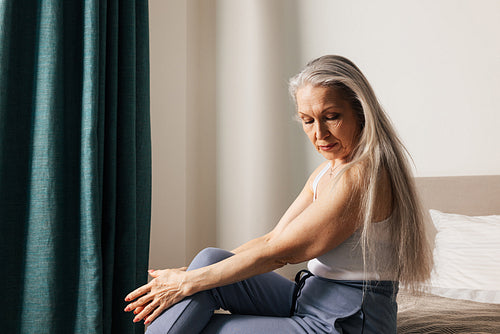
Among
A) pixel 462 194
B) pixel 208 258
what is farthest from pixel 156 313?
pixel 462 194

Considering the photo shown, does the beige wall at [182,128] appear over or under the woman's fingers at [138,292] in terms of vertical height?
over

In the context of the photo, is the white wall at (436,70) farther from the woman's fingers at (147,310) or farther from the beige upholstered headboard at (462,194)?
the woman's fingers at (147,310)

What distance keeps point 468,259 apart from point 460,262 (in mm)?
31

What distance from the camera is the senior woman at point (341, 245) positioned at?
1.02 metres

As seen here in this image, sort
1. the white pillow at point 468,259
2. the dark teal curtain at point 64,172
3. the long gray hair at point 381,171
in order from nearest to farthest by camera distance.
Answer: the long gray hair at point 381,171 < the white pillow at point 468,259 < the dark teal curtain at point 64,172

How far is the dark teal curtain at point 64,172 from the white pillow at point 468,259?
1.35 metres

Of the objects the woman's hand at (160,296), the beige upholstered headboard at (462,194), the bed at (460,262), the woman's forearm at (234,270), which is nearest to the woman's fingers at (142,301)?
the woman's hand at (160,296)

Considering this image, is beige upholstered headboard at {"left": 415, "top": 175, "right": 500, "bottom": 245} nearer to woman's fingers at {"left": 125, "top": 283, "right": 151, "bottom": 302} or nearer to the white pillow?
the white pillow

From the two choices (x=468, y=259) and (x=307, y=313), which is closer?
(x=307, y=313)

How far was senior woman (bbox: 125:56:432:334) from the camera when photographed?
1022 mm

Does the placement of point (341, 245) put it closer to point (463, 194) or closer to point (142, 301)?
point (142, 301)

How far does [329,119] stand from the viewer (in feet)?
3.63

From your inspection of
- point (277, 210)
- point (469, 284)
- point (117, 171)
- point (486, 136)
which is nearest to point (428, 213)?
point (486, 136)

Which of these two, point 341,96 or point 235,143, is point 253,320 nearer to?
point 341,96
